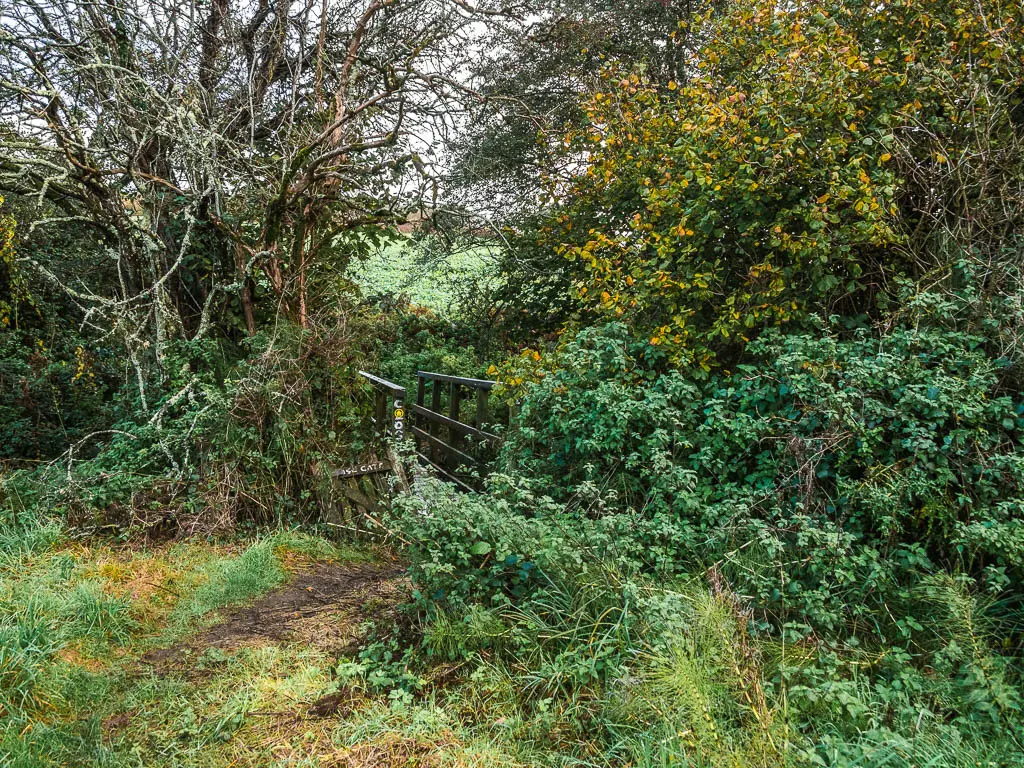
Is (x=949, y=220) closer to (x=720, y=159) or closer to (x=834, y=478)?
(x=720, y=159)

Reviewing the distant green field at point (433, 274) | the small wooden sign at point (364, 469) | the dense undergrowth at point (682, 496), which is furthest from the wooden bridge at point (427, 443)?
the distant green field at point (433, 274)

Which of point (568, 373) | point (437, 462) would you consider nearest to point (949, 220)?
point (568, 373)

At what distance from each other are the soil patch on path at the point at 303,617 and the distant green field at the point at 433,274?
436 centimetres

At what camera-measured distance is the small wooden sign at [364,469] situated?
5164mm

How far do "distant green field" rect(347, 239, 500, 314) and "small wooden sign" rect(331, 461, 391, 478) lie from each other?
2.93 m

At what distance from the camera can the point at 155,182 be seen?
583 cm

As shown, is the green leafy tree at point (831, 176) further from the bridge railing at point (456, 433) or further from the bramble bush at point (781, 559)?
the bridge railing at point (456, 433)

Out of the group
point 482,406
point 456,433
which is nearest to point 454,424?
point 456,433

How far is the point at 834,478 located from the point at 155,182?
6189 mm

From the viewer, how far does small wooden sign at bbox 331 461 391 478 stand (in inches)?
203

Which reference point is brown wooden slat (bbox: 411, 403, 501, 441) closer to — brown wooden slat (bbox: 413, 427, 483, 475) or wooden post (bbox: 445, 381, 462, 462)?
wooden post (bbox: 445, 381, 462, 462)

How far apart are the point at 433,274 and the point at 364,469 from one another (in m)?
6.22

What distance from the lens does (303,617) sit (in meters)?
3.45

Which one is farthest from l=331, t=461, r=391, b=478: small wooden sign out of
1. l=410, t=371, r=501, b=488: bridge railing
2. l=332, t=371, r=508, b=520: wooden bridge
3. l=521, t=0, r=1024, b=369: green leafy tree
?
l=521, t=0, r=1024, b=369: green leafy tree
